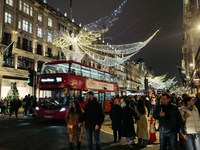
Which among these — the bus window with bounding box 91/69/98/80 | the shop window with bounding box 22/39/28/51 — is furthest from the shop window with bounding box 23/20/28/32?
the bus window with bounding box 91/69/98/80

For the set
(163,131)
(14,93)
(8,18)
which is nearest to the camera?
(163,131)

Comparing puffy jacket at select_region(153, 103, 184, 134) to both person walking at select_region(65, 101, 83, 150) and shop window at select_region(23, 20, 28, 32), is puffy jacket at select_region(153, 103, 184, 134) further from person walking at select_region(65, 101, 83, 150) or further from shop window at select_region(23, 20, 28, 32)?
shop window at select_region(23, 20, 28, 32)

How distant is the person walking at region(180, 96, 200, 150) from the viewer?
3857mm

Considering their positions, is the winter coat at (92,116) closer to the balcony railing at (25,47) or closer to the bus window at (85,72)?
the bus window at (85,72)

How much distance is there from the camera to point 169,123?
3824 millimetres

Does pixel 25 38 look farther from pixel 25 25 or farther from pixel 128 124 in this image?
pixel 128 124

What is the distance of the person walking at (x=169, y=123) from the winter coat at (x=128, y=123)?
7.46ft

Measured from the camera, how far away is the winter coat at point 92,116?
4742mm

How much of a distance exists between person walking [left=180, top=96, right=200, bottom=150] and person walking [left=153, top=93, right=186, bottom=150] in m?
0.17

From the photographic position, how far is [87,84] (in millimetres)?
13633

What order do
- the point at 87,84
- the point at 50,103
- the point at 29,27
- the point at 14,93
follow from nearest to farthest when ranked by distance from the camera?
1. the point at 50,103
2. the point at 87,84
3. the point at 14,93
4. the point at 29,27

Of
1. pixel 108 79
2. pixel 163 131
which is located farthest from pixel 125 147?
pixel 108 79

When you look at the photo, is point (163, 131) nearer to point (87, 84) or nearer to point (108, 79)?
point (87, 84)

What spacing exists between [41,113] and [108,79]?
27.5 feet
